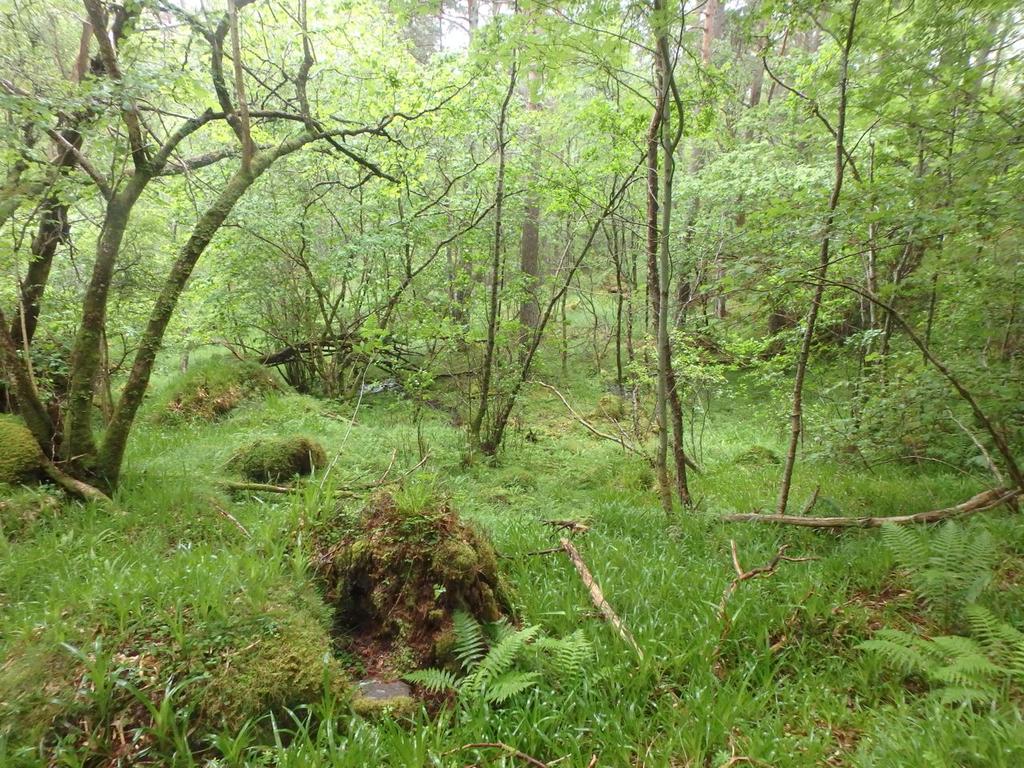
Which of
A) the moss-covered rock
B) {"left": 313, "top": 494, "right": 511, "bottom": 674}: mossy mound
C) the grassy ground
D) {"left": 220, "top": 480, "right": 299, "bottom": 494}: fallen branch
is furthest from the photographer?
{"left": 220, "top": 480, "right": 299, "bottom": 494}: fallen branch

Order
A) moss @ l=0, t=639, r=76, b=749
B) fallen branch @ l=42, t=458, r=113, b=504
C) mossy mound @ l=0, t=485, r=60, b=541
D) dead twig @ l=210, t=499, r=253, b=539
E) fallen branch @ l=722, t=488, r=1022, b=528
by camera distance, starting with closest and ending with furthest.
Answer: moss @ l=0, t=639, r=76, b=749, mossy mound @ l=0, t=485, r=60, b=541, dead twig @ l=210, t=499, r=253, b=539, fallen branch @ l=722, t=488, r=1022, b=528, fallen branch @ l=42, t=458, r=113, b=504

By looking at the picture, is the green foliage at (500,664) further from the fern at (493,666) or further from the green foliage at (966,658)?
the green foliage at (966,658)

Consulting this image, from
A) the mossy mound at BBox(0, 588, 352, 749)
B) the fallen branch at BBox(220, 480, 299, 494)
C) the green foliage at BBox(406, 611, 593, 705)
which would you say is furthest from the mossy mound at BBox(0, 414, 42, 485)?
the green foliage at BBox(406, 611, 593, 705)

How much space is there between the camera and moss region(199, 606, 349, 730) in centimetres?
225

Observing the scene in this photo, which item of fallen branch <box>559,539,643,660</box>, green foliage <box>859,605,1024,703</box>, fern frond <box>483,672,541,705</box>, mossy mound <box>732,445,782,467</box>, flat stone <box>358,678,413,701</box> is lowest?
mossy mound <box>732,445,782,467</box>

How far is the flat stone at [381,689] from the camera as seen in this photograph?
2615mm

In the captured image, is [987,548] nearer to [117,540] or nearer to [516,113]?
[117,540]

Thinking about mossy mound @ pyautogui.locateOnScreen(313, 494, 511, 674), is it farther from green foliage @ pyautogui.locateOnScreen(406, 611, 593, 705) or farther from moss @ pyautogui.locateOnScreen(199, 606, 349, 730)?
moss @ pyautogui.locateOnScreen(199, 606, 349, 730)

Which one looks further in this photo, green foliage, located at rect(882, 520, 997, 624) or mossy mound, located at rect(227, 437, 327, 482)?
mossy mound, located at rect(227, 437, 327, 482)

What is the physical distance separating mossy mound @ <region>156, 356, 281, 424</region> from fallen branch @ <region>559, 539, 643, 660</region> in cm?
828

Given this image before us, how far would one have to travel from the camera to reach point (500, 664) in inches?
104

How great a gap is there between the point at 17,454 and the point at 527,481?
18.6ft

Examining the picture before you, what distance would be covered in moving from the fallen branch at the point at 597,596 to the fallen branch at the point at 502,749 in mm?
892

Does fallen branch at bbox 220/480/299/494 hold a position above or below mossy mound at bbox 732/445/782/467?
above
